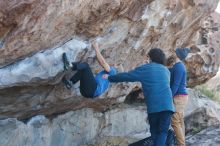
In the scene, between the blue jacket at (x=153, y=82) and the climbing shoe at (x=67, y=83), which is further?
the climbing shoe at (x=67, y=83)

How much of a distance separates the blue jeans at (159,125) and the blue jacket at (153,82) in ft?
0.39

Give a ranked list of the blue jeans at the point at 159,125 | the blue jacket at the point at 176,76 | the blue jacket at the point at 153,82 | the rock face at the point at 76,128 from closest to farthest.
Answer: the blue jacket at the point at 153,82, the blue jeans at the point at 159,125, the blue jacket at the point at 176,76, the rock face at the point at 76,128

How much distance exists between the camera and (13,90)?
25.4 ft

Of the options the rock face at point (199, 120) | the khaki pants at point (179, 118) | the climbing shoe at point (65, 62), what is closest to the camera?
the climbing shoe at point (65, 62)

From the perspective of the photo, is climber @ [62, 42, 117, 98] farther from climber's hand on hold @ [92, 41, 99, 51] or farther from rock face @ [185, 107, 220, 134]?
rock face @ [185, 107, 220, 134]

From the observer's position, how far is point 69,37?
297 inches

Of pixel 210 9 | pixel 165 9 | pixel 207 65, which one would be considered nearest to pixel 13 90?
pixel 165 9

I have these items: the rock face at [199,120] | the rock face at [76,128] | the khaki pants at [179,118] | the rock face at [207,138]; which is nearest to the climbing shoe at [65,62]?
the rock face at [76,128]

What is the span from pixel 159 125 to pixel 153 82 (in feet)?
2.21

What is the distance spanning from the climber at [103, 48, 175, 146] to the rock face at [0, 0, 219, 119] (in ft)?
3.21

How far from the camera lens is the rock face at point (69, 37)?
6.64m

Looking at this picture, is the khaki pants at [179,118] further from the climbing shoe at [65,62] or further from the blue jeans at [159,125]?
the climbing shoe at [65,62]

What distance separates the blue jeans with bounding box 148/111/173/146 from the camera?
7.24m

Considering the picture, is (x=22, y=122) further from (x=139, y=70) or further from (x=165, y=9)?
(x=165, y=9)
